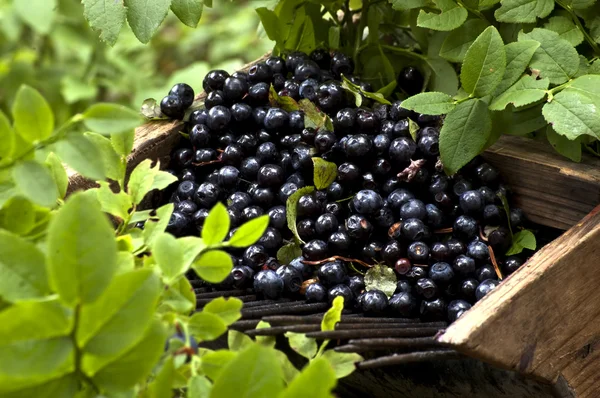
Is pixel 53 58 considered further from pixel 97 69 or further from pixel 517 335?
pixel 517 335

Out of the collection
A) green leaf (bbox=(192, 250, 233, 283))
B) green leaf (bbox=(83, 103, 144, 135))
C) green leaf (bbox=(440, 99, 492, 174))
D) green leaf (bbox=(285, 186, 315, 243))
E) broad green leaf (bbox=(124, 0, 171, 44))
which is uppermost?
green leaf (bbox=(83, 103, 144, 135))

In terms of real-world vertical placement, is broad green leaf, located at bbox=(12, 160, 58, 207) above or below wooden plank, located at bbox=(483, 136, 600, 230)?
above

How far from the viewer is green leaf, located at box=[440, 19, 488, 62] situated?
935 millimetres

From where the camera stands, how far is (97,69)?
7.21 feet

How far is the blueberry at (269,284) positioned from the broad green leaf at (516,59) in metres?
0.33

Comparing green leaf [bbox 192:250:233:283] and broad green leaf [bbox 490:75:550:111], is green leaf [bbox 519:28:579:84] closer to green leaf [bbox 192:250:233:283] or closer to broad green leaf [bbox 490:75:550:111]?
broad green leaf [bbox 490:75:550:111]

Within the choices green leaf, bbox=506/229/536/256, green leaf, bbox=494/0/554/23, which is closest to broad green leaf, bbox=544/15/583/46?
green leaf, bbox=494/0/554/23

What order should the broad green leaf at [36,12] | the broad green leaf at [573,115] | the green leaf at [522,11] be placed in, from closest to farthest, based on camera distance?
1. the broad green leaf at [573,115]
2. the green leaf at [522,11]
3. the broad green leaf at [36,12]

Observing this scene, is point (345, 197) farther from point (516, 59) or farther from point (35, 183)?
point (35, 183)

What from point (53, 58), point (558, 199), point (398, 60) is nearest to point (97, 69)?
point (53, 58)

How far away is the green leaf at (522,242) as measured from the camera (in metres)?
0.83

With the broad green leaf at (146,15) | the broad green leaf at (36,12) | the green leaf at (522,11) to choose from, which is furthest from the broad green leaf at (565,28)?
the broad green leaf at (36,12)

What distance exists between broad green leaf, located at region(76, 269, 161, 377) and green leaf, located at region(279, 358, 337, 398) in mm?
92

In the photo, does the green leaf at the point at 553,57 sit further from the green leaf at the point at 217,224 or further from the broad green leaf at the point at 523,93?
the green leaf at the point at 217,224
